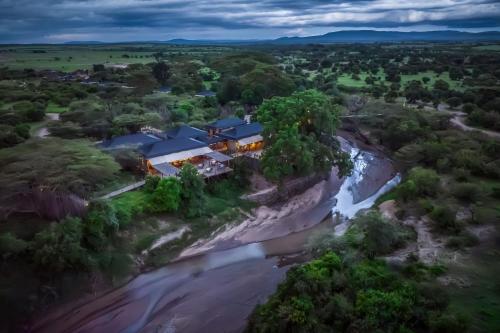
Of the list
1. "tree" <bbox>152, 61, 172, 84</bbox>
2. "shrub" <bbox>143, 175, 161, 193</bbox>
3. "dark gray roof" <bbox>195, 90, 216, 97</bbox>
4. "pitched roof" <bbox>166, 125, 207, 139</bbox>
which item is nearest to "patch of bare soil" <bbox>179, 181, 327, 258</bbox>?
"shrub" <bbox>143, 175, 161, 193</bbox>

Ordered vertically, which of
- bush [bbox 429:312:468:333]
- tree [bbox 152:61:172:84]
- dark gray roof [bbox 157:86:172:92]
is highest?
tree [bbox 152:61:172:84]

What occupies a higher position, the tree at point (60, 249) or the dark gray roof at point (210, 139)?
the dark gray roof at point (210, 139)

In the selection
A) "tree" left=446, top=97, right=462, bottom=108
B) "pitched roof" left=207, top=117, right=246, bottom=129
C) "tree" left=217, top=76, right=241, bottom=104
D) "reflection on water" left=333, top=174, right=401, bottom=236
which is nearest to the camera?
"reflection on water" left=333, top=174, right=401, bottom=236

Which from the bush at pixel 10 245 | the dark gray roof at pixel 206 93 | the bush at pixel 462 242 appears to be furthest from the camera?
the dark gray roof at pixel 206 93

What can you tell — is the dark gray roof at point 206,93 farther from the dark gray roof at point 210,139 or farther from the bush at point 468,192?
the bush at point 468,192

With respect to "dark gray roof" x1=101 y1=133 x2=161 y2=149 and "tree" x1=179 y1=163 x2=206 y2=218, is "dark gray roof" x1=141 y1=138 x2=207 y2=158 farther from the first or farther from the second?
"tree" x1=179 y1=163 x2=206 y2=218

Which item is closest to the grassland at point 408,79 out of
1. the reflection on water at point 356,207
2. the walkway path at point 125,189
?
the reflection on water at point 356,207
